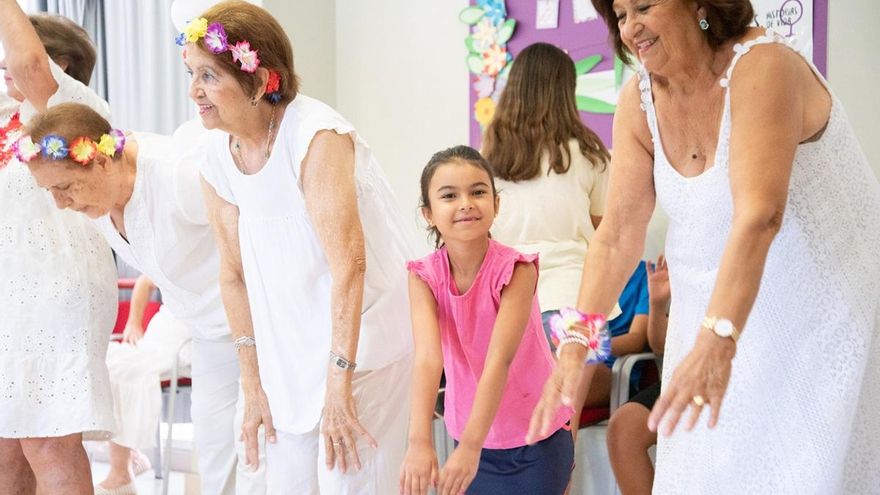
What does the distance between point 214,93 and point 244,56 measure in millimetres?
102

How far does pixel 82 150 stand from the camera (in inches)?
102

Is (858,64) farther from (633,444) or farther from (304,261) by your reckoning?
(304,261)

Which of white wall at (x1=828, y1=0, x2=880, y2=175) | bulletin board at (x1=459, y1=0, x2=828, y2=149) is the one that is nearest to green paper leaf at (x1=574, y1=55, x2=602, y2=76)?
bulletin board at (x1=459, y1=0, x2=828, y2=149)

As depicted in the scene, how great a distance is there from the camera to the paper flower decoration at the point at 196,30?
2123 mm

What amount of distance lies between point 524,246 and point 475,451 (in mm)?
1385

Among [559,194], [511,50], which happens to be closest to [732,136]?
[559,194]

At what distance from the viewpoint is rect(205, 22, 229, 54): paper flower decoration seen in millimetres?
2105

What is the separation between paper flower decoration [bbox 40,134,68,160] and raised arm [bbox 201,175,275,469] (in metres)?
0.45

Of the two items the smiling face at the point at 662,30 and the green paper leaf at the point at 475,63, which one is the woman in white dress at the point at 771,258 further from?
the green paper leaf at the point at 475,63

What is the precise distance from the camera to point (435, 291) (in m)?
2.25

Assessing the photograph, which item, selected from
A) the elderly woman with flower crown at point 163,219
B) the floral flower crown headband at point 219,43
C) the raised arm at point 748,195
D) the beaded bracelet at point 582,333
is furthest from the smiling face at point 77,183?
the raised arm at point 748,195

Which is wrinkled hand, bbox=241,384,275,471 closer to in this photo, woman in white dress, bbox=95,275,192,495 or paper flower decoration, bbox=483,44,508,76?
woman in white dress, bbox=95,275,192,495

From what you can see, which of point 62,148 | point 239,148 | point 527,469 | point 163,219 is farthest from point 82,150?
point 527,469

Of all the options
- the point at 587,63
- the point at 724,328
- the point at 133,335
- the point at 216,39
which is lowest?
the point at 133,335
